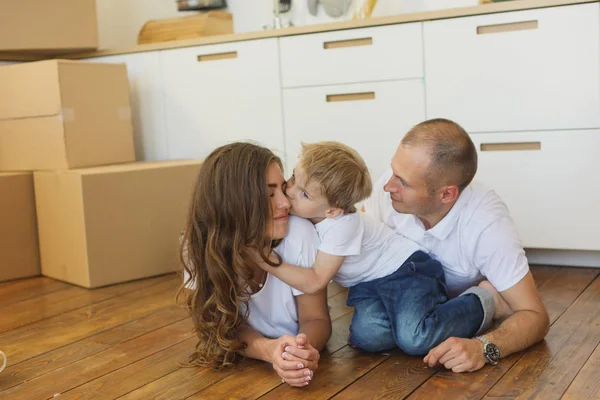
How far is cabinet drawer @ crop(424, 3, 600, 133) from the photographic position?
249 cm

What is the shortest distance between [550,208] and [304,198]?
1.20m

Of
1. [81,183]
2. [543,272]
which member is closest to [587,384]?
[543,272]

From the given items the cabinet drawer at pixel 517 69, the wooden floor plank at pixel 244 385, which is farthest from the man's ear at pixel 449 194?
the cabinet drawer at pixel 517 69

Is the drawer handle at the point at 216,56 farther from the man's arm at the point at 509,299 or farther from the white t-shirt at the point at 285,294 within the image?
the man's arm at the point at 509,299

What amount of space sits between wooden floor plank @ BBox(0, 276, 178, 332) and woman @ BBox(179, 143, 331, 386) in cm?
75

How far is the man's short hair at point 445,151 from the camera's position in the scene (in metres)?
1.83

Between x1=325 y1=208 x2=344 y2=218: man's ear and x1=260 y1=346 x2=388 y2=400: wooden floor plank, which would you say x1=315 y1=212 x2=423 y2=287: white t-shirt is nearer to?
x1=325 y1=208 x2=344 y2=218: man's ear

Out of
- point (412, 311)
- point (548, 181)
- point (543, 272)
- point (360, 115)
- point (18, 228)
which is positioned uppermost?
point (360, 115)

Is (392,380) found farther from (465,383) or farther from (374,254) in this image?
(374,254)

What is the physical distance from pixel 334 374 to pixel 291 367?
152mm

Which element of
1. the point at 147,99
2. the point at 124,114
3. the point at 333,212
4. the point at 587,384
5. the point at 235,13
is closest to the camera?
the point at 587,384

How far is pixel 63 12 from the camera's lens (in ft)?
10.5

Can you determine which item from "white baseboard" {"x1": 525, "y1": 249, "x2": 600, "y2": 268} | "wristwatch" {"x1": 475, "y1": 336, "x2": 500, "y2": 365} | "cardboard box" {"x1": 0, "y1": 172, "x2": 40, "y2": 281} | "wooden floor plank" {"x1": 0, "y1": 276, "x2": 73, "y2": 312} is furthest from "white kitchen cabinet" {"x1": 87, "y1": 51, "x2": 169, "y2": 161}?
"wristwatch" {"x1": 475, "y1": 336, "x2": 500, "y2": 365}

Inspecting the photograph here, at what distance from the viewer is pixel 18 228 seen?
116 inches
